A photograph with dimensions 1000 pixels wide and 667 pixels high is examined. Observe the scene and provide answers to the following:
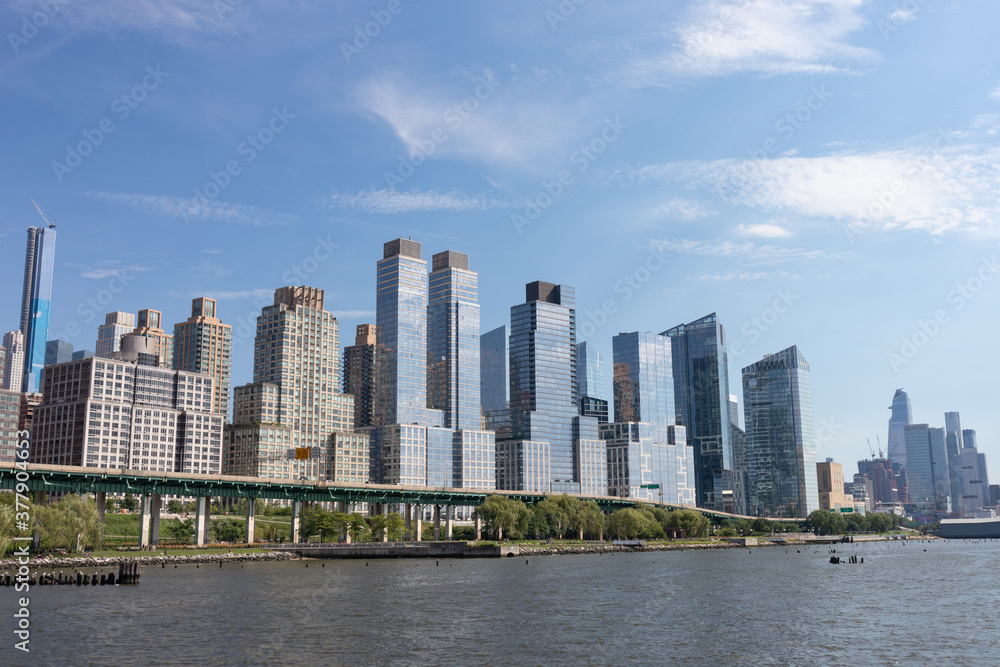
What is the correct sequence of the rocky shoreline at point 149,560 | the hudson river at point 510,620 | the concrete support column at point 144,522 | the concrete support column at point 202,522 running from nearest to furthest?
the hudson river at point 510,620, the rocky shoreline at point 149,560, the concrete support column at point 144,522, the concrete support column at point 202,522

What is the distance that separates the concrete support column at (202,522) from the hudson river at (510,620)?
189 ft

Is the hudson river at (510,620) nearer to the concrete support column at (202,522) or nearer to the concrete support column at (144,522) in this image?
the concrete support column at (144,522)

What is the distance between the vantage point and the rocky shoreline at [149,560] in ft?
437

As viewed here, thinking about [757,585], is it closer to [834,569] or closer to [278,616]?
[834,569]

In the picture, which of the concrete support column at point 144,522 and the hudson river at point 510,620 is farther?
the concrete support column at point 144,522

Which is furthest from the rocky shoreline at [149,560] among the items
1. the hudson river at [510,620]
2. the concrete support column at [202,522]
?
the concrete support column at [202,522]

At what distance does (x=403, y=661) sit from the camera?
6300cm

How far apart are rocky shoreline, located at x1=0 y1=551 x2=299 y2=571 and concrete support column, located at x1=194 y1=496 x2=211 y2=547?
840 inches

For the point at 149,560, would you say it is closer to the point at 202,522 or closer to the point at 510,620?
the point at 202,522

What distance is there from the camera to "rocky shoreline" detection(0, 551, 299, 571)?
437 ft

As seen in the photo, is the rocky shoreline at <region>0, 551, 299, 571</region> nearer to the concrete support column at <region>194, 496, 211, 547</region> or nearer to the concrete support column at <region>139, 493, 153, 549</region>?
the concrete support column at <region>139, 493, 153, 549</region>

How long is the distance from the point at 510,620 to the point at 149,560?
92704 millimetres

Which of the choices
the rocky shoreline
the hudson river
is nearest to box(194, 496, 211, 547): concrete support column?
the rocky shoreline

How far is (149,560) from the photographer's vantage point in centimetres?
15250
